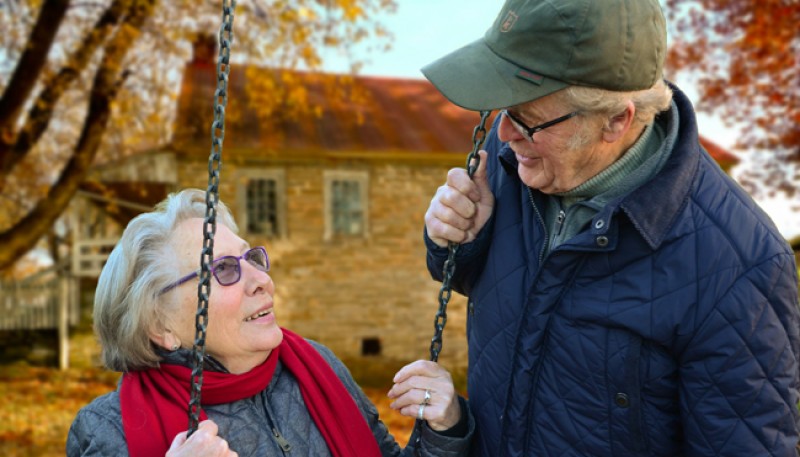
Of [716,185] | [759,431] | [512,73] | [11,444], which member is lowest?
[11,444]

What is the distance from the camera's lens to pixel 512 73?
175 cm

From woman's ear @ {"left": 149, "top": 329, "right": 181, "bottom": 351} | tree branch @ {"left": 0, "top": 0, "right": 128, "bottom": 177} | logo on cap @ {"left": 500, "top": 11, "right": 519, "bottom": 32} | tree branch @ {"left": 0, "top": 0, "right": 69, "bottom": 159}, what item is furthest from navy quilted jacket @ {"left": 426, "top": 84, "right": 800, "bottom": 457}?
tree branch @ {"left": 0, "top": 0, "right": 128, "bottom": 177}

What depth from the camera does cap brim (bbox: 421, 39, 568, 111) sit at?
171cm

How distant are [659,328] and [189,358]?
1.34 metres

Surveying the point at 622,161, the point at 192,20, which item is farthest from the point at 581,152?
the point at 192,20

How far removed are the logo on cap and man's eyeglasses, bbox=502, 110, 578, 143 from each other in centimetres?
21

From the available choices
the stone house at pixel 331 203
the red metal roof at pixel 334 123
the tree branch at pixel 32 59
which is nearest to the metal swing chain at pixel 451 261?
the tree branch at pixel 32 59

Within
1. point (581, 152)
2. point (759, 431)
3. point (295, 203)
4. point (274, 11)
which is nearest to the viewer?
point (759, 431)

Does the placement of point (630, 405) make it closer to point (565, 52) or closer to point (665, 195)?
point (665, 195)

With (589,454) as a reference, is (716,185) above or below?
above

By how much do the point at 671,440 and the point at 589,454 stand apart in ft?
0.69

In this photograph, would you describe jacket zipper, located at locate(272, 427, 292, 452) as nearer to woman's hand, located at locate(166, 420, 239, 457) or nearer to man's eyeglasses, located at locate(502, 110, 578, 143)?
woman's hand, located at locate(166, 420, 239, 457)

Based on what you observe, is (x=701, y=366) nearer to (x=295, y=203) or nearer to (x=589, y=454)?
(x=589, y=454)

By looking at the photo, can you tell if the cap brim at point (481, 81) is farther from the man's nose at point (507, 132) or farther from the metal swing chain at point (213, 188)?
the metal swing chain at point (213, 188)
